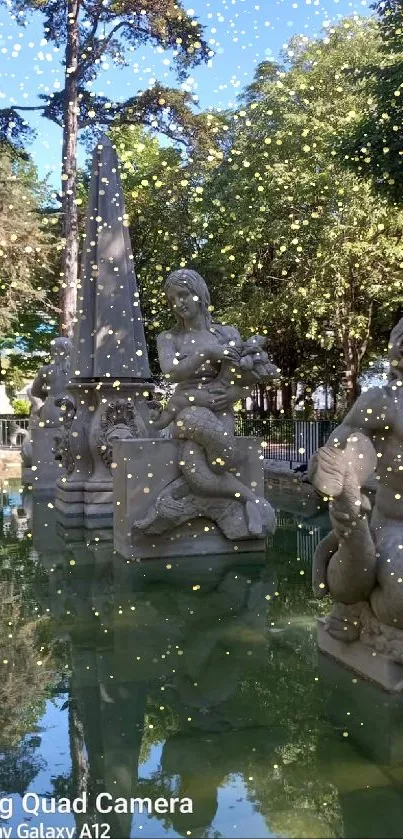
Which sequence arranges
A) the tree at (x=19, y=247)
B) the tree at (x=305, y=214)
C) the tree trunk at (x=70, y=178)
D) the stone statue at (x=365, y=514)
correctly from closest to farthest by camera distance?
1. the stone statue at (x=365, y=514)
2. the tree trunk at (x=70, y=178)
3. the tree at (x=305, y=214)
4. the tree at (x=19, y=247)

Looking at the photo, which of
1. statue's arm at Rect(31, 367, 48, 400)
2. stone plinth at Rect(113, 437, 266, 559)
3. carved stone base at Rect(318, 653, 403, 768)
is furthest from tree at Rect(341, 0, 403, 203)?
carved stone base at Rect(318, 653, 403, 768)

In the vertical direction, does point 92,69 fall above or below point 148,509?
above

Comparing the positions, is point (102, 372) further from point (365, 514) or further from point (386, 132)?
point (386, 132)

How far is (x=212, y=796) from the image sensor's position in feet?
8.98

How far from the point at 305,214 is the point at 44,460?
41.4ft

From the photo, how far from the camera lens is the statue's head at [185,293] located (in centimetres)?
672

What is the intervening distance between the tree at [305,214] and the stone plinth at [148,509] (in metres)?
15.1

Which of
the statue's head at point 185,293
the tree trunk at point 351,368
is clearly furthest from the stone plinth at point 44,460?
→ the tree trunk at point 351,368

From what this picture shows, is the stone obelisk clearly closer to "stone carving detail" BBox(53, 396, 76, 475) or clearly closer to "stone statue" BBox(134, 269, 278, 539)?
"stone carving detail" BBox(53, 396, 76, 475)

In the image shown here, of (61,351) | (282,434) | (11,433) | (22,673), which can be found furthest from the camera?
(11,433)

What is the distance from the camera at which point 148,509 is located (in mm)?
6828

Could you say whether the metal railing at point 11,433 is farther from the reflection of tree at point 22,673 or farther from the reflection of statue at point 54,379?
the reflection of tree at point 22,673

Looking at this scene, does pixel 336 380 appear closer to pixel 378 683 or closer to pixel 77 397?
pixel 77 397

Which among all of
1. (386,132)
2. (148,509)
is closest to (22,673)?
(148,509)
